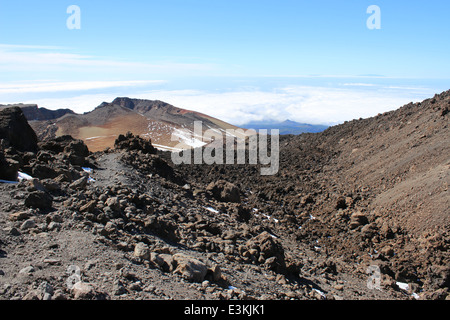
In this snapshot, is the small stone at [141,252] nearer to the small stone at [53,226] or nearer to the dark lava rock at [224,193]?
the small stone at [53,226]

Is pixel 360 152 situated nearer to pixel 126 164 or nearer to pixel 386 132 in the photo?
pixel 386 132

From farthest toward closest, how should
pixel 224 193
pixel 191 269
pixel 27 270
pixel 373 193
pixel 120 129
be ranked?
1. pixel 120 129
2. pixel 373 193
3. pixel 224 193
4. pixel 191 269
5. pixel 27 270

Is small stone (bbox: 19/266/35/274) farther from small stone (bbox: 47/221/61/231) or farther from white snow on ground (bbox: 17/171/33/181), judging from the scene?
white snow on ground (bbox: 17/171/33/181)

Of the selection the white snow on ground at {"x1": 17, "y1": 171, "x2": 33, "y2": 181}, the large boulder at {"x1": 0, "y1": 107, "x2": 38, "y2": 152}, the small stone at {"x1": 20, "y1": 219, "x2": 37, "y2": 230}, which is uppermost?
the large boulder at {"x1": 0, "y1": 107, "x2": 38, "y2": 152}

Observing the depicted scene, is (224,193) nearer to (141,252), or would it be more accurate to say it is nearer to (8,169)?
(8,169)

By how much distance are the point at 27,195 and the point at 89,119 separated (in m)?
57.2

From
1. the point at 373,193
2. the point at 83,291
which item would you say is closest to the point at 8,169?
the point at 83,291

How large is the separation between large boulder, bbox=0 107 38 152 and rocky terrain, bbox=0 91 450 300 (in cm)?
4

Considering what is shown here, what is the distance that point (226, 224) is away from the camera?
10141 mm

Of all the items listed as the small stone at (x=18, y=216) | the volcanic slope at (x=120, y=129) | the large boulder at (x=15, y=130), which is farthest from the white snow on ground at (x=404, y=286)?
the volcanic slope at (x=120, y=129)

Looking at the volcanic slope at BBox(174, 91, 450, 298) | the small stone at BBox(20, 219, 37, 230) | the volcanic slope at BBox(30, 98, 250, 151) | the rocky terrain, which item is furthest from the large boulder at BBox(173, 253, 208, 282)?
the volcanic slope at BBox(30, 98, 250, 151)

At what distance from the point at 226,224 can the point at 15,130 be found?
23.3ft

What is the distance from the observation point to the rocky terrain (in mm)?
5055
